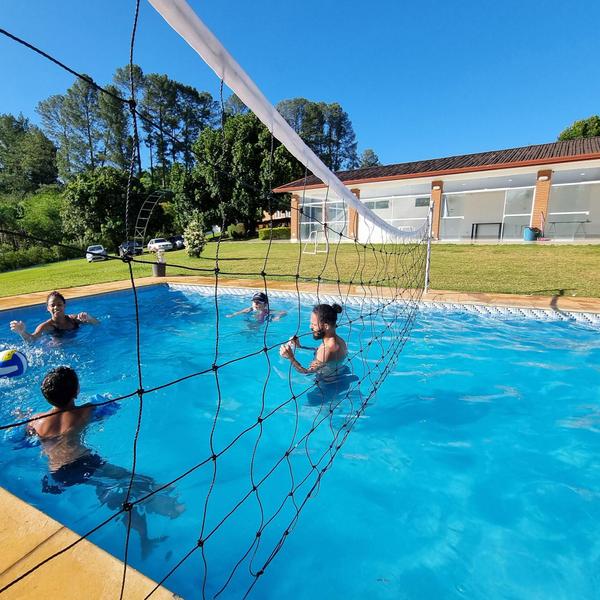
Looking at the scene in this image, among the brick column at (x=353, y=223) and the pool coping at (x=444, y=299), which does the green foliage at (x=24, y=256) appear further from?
the brick column at (x=353, y=223)

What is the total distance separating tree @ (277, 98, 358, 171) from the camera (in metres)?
52.8

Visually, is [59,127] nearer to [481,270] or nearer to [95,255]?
[481,270]

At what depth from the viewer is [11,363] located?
407cm

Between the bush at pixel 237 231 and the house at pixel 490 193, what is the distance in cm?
985

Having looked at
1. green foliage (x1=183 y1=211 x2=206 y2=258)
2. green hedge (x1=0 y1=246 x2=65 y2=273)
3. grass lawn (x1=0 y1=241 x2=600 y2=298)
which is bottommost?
green hedge (x1=0 y1=246 x2=65 y2=273)

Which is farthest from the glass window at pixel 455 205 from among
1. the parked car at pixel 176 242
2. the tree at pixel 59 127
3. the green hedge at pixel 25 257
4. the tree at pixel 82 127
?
the tree at pixel 59 127

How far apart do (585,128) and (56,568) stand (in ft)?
143

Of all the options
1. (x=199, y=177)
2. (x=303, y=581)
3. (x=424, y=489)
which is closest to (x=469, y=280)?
(x=424, y=489)

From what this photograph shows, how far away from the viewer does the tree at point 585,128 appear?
31.5 metres

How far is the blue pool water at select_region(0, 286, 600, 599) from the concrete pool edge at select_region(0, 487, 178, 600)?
775 mm

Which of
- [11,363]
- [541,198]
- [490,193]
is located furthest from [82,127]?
[11,363]

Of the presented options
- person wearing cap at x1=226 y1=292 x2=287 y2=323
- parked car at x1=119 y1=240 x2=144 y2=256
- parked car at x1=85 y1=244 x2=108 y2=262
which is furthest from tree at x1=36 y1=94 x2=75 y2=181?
parked car at x1=119 y1=240 x2=144 y2=256

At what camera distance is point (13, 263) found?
826 inches

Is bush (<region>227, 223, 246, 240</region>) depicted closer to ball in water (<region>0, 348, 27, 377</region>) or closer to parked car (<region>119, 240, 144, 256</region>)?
ball in water (<region>0, 348, 27, 377</region>)
